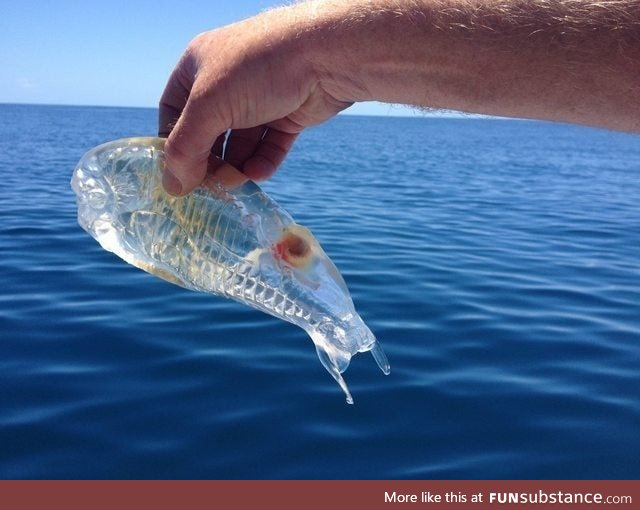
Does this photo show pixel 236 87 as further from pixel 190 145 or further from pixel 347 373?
pixel 347 373

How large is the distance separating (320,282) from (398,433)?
2.41 meters

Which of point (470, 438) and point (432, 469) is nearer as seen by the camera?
point (432, 469)

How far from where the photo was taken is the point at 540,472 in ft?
13.4

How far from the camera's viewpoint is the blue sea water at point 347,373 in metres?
4.18

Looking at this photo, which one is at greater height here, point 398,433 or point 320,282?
point 320,282

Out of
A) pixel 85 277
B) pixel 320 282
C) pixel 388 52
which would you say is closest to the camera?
pixel 388 52

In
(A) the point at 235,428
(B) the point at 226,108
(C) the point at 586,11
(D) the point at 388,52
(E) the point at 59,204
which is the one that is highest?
(C) the point at 586,11

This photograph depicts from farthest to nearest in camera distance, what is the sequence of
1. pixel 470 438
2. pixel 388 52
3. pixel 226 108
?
1. pixel 470 438
2. pixel 226 108
3. pixel 388 52

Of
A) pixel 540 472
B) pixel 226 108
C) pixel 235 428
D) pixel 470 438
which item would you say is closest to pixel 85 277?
pixel 235 428

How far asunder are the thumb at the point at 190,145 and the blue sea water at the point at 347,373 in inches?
92.0

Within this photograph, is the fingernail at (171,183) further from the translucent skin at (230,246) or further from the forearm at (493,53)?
the forearm at (493,53)

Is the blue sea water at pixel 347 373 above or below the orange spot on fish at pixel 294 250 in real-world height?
below

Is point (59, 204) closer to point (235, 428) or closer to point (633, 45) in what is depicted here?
point (235, 428)

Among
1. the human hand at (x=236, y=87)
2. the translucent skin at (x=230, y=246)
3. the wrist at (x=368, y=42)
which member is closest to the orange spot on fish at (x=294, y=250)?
the translucent skin at (x=230, y=246)
